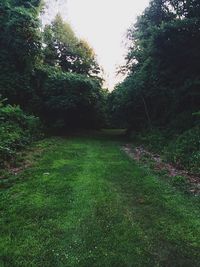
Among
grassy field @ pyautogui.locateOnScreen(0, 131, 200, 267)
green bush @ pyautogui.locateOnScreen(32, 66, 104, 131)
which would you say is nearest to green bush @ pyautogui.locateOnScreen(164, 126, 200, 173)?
grassy field @ pyautogui.locateOnScreen(0, 131, 200, 267)

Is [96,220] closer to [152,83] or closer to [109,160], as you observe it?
[109,160]

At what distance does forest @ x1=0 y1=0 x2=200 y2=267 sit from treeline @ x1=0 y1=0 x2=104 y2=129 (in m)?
0.10

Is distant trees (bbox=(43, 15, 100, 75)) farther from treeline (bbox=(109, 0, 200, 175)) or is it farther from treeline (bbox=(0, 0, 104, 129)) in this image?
treeline (bbox=(109, 0, 200, 175))

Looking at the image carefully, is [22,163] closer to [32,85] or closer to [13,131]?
[13,131]

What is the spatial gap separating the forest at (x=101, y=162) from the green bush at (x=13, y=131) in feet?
0.25

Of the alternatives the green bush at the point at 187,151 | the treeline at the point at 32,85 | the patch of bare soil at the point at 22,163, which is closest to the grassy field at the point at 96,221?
the patch of bare soil at the point at 22,163

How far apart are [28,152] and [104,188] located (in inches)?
317

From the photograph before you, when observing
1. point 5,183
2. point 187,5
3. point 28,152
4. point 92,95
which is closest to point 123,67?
point 92,95

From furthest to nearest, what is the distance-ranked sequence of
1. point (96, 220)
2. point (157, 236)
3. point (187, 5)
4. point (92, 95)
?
point (92, 95)
point (187, 5)
point (96, 220)
point (157, 236)

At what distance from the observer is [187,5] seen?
839 inches

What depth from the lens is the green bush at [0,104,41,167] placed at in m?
15.5

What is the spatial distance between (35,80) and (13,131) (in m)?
13.0

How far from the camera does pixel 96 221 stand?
8.42 m

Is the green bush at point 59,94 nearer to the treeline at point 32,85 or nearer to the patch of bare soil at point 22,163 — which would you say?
the treeline at point 32,85
